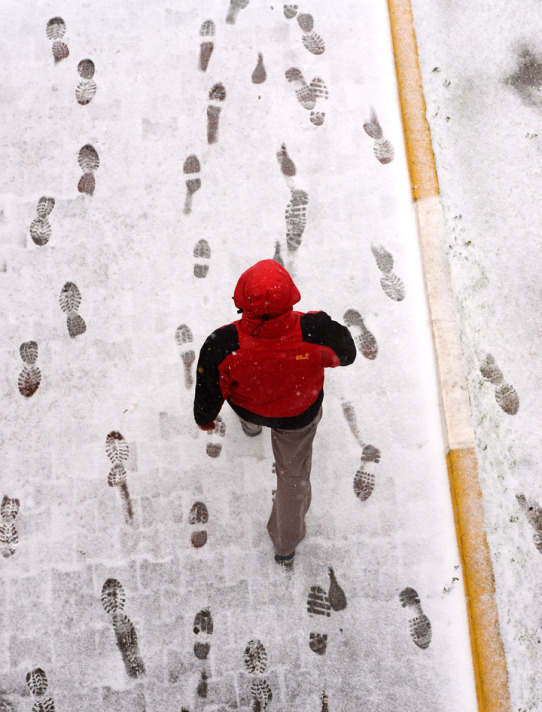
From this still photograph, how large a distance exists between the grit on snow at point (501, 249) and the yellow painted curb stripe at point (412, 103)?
0.30 feet

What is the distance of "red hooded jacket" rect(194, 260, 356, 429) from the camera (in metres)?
1.61

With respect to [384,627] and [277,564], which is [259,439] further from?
[384,627]

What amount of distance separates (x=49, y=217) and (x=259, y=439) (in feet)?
5.34

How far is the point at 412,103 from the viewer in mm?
3012

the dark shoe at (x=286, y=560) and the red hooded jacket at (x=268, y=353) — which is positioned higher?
the red hooded jacket at (x=268, y=353)

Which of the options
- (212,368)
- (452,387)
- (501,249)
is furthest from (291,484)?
(501,249)

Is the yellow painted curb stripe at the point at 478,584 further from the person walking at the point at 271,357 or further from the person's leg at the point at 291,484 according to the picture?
the person walking at the point at 271,357

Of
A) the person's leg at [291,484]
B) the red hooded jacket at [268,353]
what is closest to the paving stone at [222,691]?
the person's leg at [291,484]

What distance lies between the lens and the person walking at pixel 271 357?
1.61 m

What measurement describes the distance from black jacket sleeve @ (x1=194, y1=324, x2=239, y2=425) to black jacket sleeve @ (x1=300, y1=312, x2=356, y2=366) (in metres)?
0.23

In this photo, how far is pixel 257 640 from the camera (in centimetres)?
248

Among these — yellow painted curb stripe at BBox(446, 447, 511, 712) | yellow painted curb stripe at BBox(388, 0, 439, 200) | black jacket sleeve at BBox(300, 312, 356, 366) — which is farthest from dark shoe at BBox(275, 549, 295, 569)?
yellow painted curb stripe at BBox(388, 0, 439, 200)

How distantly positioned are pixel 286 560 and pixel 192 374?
38.5 inches

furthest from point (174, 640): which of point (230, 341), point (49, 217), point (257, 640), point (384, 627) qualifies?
point (49, 217)
